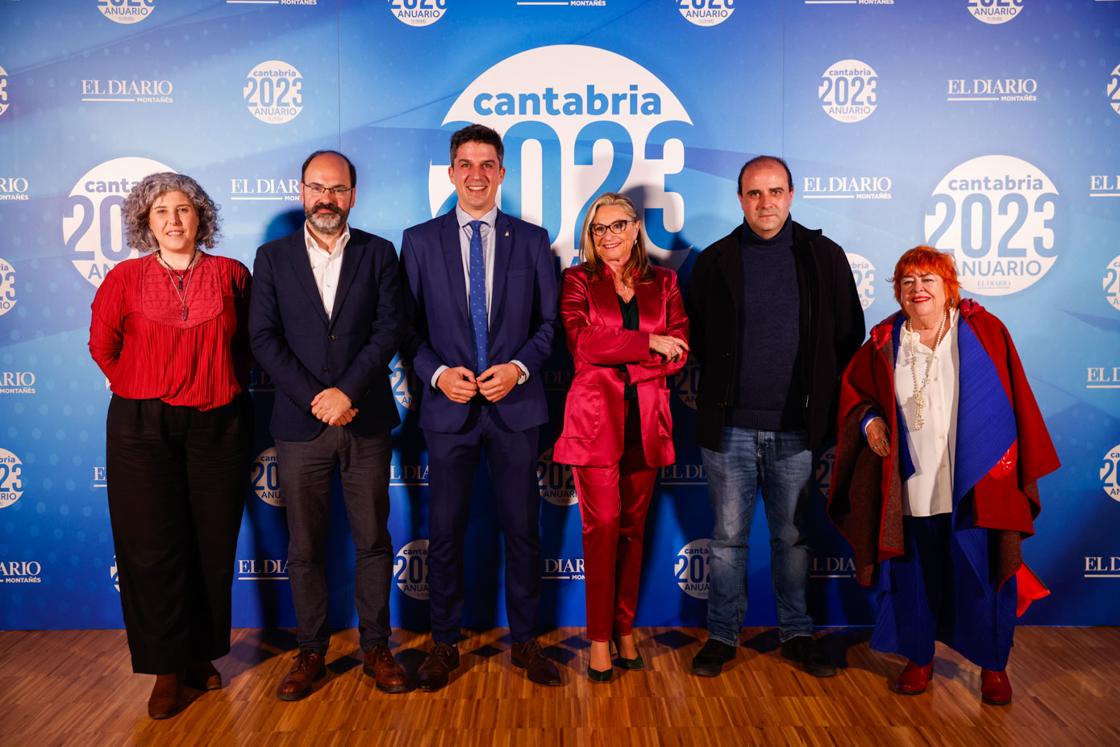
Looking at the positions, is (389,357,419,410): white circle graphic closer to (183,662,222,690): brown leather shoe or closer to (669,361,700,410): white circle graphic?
(669,361,700,410): white circle graphic

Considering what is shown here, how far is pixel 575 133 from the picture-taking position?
11.8 feet

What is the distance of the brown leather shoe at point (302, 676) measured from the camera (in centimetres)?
299

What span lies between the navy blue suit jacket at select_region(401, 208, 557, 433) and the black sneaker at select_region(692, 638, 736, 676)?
1.17m

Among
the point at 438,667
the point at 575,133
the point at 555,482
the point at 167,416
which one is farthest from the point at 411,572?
the point at 575,133

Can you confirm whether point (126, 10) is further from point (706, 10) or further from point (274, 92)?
point (706, 10)

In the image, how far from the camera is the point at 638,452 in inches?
121

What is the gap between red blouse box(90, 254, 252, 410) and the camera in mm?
2869

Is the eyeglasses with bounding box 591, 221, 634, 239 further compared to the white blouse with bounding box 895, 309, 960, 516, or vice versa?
the eyeglasses with bounding box 591, 221, 634, 239

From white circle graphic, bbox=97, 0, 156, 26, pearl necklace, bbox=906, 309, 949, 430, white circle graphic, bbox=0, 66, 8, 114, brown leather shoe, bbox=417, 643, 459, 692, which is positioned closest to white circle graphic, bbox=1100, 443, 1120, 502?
pearl necklace, bbox=906, 309, 949, 430

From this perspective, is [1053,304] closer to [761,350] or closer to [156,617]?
[761,350]

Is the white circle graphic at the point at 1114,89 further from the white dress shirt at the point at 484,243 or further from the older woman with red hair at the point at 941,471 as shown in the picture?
the white dress shirt at the point at 484,243

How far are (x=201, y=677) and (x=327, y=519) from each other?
785mm

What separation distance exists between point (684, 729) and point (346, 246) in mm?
2191

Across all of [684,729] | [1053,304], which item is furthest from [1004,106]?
[684,729]
